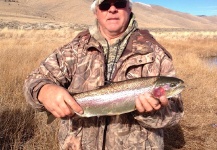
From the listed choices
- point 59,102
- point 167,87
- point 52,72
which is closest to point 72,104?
point 59,102

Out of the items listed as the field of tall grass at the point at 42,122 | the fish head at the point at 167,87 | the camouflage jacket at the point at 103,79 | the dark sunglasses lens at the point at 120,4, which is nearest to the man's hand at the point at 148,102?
the fish head at the point at 167,87

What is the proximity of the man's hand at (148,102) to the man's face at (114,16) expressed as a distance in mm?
700

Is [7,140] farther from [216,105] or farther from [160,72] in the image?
[216,105]

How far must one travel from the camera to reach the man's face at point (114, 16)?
2436 mm

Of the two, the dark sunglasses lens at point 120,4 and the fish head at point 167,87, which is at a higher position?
the dark sunglasses lens at point 120,4

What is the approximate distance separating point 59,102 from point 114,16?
3.05ft

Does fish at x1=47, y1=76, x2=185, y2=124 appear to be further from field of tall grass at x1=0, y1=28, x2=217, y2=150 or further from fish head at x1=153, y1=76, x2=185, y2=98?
field of tall grass at x1=0, y1=28, x2=217, y2=150

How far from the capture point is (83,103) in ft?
6.91

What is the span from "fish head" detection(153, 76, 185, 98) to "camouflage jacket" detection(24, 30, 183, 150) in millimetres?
128

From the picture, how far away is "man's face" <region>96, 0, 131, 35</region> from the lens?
2436 mm

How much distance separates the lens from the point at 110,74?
2375 mm

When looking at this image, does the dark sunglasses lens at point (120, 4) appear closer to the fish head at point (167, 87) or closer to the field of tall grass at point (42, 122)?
the fish head at point (167, 87)

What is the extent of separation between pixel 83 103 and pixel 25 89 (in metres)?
0.48

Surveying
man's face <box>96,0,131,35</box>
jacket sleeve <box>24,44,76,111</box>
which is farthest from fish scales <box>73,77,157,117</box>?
man's face <box>96,0,131,35</box>
